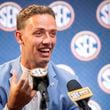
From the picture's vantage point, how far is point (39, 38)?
1146mm

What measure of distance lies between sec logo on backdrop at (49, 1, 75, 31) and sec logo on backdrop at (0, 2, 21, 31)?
213 mm

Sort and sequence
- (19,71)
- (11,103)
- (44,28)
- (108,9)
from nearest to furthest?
1. (11,103)
2. (44,28)
3. (19,71)
4. (108,9)

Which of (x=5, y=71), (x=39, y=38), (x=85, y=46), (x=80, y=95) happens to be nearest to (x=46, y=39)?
(x=39, y=38)

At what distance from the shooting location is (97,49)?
195 centimetres

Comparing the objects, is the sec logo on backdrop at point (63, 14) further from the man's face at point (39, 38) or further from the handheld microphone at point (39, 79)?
the handheld microphone at point (39, 79)

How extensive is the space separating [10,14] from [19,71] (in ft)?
2.66

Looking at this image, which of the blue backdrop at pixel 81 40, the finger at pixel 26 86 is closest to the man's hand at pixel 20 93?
the finger at pixel 26 86

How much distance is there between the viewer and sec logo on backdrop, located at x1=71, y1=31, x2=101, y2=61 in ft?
6.37

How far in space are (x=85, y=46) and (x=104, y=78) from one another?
0.71ft

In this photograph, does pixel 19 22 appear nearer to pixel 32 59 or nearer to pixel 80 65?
pixel 32 59

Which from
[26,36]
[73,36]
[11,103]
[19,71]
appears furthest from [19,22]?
[73,36]

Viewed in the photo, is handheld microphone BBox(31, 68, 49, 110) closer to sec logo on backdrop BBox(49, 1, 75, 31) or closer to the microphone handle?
the microphone handle

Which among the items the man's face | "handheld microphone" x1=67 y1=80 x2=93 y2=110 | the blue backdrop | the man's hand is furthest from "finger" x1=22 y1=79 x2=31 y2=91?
the blue backdrop

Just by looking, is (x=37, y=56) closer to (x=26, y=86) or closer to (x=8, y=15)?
(x=26, y=86)
